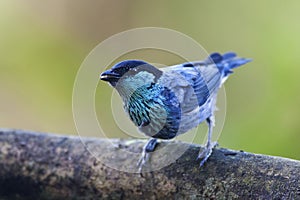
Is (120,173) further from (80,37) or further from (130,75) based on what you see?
(80,37)

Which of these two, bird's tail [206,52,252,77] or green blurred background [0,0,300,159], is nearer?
bird's tail [206,52,252,77]

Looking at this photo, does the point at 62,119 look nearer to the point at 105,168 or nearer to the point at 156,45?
the point at 156,45

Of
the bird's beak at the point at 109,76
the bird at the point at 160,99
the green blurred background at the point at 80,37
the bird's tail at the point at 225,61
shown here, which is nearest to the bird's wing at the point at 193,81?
the bird at the point at 160,99

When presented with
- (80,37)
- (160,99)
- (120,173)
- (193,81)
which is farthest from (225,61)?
(80,37)

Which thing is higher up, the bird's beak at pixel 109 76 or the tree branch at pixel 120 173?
the bird's beak at pixel 109 76

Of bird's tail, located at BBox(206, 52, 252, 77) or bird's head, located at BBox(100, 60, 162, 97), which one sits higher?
bird's head, located at BBox(100, 60, 162, 97)

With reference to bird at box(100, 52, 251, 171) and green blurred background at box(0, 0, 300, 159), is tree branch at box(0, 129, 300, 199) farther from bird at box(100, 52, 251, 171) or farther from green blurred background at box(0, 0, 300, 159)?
green blurred background at box(0, 0, 300, 159)

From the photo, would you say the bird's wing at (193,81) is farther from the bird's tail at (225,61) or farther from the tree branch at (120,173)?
the tree branch at (120,173)

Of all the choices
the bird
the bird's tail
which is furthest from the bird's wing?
the bird's tail
